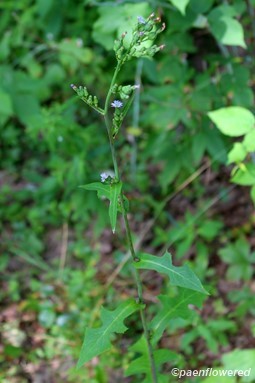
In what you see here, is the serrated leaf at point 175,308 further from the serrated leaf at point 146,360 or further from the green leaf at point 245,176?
the green leaf at point 245,176

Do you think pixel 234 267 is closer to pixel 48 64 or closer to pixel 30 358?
pixel 30 358

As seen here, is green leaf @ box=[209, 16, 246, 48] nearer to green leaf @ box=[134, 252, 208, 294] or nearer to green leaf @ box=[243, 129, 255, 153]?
green leaf @ box=[243, 129, 255, 153]

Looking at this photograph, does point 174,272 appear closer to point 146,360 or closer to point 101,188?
point 101,188

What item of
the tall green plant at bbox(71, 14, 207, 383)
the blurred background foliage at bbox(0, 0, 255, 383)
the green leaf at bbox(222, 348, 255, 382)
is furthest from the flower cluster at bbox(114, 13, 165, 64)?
the green leaf at bbox(222, 348, 255, 382)

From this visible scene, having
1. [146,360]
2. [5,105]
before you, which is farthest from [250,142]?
[5,105]

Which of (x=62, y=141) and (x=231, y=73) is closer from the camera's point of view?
(x=231, y=73)

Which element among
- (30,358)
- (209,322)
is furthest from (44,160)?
(209,322)
